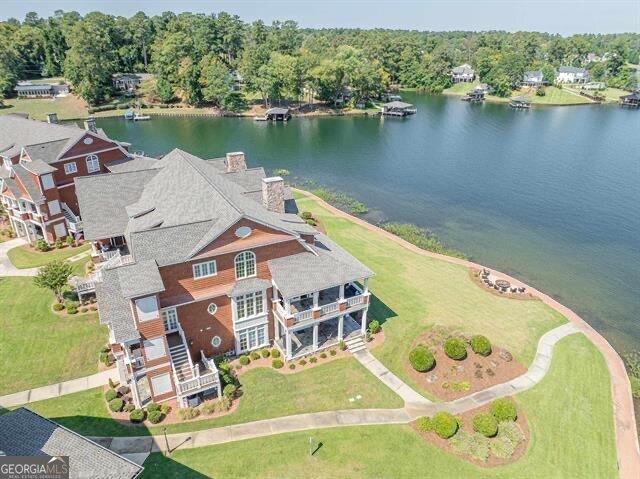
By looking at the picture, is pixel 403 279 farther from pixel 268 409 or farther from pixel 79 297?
pixel 79 297

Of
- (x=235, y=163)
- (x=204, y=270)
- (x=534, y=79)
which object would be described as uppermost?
(x=534, y=79)

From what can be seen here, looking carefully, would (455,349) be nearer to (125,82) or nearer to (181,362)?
(181,362)

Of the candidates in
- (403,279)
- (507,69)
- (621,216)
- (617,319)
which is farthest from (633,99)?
(403,279)

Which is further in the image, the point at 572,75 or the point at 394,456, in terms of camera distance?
the point at 572,75

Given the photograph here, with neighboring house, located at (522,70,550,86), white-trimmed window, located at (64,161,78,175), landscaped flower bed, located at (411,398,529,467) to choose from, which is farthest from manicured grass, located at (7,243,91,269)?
neighboring house, located at (522,70,550,86)

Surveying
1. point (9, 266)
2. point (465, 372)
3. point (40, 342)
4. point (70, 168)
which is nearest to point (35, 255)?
point (9, 266)

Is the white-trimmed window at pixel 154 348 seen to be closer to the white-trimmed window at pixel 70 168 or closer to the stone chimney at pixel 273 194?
the stone chimney at pixel 273 194
